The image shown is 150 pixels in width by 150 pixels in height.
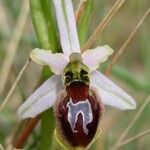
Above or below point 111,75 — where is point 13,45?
above

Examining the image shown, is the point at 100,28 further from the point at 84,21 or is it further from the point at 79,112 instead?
the point at 79,112

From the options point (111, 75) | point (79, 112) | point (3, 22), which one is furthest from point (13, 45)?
point (79, 112)

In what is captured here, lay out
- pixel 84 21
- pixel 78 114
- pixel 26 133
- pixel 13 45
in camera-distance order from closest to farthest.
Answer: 1. pixel 78 114
2. pixel 84 21
3. pixel 26 133
4. pixel 13 45

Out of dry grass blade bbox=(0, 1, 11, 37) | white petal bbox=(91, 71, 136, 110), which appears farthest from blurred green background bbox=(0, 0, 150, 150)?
white petal bbox=(91, 71, 136, 110)

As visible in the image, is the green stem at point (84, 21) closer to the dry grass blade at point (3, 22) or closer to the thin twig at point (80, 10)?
the thin twig at point (80, 10)

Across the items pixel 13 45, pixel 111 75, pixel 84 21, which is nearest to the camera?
pixel 84 21

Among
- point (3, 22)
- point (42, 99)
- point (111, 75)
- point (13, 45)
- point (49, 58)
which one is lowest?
point (111, 75)

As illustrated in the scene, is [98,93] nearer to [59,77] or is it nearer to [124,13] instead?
[59,77]

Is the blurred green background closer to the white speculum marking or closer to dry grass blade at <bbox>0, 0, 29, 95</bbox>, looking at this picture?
dry grass blade at <bbox>0, 0, 29, 95</bbox>
